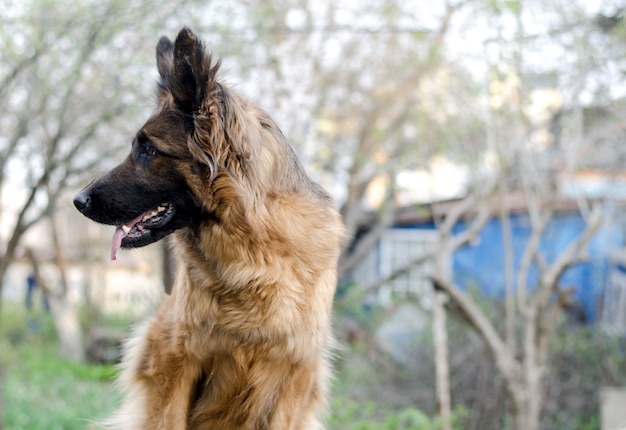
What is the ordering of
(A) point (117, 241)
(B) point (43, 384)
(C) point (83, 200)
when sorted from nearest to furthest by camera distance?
(C) point (83, 200) → (A) point (117, 241) → (B) point (43, 384)

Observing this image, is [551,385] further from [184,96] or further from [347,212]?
[184,96]

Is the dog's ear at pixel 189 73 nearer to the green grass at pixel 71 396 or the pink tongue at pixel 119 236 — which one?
the pink tongue at pixel 119 236

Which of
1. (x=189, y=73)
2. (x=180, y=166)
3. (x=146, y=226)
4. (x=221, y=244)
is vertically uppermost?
(x=189, y=73)

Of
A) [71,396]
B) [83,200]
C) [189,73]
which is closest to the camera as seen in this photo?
[189,73]

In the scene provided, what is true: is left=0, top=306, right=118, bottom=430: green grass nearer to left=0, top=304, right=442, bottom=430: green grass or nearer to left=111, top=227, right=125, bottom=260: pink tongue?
left=0, top=304, right=442, bottom=430: green grass

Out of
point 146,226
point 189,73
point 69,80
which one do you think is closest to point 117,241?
point 146,226

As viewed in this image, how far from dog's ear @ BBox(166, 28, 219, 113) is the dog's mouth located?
513 millimetres

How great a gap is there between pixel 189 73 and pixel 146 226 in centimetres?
79

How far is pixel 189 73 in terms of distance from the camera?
136 inches

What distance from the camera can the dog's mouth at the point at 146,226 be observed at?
3.63 metres

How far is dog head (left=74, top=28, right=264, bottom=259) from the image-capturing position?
3.51 metres

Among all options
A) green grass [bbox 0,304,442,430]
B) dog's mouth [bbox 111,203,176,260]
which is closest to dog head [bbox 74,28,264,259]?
dog's mouth [bbox 111,203,176,260]

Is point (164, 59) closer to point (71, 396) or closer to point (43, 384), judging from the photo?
point (71, 396)

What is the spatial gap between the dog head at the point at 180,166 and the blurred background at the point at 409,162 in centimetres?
42
